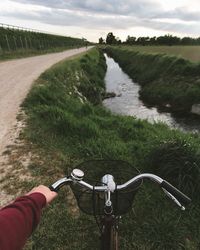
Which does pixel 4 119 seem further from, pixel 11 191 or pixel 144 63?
pixel 144 63

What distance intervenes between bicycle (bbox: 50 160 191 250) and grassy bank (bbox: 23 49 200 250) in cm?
36

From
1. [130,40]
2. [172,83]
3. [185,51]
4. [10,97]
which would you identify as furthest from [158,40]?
[10,97]

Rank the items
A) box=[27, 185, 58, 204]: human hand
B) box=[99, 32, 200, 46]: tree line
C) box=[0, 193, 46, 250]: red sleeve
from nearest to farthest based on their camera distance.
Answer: box=[0, 193, 46, 250]: red sleeve → box=[27, 185, 58, 204]: human hand → box=[99, 32, 200, 46]: tree line

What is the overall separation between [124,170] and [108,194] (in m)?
0.53

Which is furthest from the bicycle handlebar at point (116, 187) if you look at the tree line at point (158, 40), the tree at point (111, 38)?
the tree at point (111, 38)

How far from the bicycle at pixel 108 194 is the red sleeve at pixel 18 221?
1.17 ft

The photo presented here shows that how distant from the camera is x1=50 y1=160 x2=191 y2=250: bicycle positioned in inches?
80.0

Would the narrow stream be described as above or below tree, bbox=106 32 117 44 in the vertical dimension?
above

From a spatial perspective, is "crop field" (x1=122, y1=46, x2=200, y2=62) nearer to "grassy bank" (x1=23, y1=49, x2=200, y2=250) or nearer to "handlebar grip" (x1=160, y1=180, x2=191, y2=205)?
"grassy bank" (x1=23, y1=49, x2=200, y2=250)

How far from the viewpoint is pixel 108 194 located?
2043mm

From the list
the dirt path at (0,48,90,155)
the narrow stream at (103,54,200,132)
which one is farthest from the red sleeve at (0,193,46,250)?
the narrow stream at (103,54,200,132)

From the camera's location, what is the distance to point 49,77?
46.2ft

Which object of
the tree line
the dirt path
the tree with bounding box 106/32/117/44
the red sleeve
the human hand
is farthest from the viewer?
the tree with bounding box 106/32/117/44

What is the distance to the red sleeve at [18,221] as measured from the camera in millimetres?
1360
